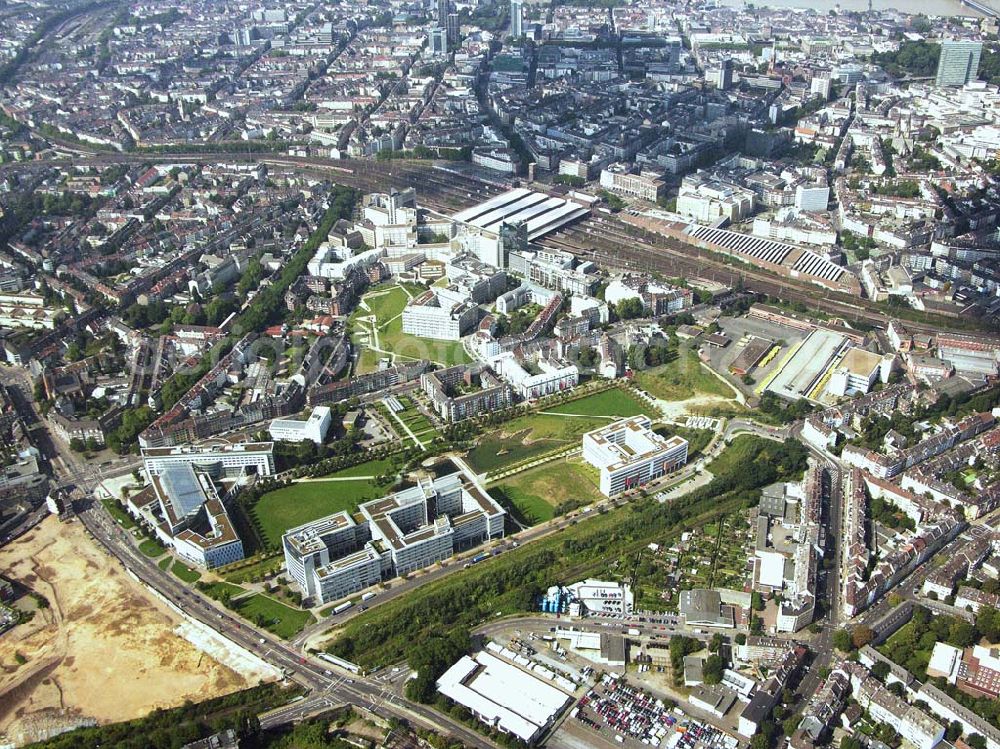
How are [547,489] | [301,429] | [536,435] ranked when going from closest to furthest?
1. [547,489]
2. [301,429]
3. [536,435]

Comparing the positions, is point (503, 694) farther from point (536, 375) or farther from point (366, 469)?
point (536, 375)

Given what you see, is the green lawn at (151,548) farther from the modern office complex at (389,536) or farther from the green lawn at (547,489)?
the green lawn at (547,489)

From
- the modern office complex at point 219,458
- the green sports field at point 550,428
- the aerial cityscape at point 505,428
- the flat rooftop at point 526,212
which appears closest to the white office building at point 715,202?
the aerial cityscape at point 505,428

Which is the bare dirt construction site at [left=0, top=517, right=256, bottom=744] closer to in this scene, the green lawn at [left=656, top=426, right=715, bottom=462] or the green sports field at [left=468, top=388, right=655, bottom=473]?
the green sports field at [left=468, top=388, right=655, bottom=473]

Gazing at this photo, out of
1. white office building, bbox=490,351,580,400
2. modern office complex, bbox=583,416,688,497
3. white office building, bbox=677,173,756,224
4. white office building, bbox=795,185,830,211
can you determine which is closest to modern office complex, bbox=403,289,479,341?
white office building, bbox=490,351,580,400

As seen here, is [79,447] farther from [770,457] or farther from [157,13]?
[157,13]

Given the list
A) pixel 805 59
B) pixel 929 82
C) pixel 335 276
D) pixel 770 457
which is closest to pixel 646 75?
pixel 805 59

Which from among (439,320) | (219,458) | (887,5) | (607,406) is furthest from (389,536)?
(887,5)
